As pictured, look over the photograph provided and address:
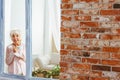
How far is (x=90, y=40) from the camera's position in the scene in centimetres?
237

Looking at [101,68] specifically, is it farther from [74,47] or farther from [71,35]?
[71,35]

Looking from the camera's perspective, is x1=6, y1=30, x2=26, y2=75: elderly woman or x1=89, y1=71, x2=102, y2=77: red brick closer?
x1=89, y1=71, x2=102, y2=77: red brick

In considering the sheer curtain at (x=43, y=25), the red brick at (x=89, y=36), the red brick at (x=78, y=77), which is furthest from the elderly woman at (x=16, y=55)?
the red brick at (x=89, y=36)

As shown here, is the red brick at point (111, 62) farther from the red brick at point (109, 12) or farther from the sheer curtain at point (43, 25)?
the sheer curtain at point (43, 25)

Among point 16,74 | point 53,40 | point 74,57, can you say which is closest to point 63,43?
point 74,57

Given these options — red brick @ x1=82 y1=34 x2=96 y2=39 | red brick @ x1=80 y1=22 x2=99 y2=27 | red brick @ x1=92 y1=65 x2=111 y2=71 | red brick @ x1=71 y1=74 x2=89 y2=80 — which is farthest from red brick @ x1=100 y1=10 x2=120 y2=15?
red brick @ x1=71 y1=74 x2=89 y2=80

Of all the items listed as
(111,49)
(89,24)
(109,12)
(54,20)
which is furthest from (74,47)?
(54,20)

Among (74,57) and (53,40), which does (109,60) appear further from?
(53,40)

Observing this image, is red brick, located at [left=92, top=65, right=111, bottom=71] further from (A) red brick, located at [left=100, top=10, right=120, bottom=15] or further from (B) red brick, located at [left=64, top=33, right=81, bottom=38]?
(A) red brick, located at [left=100, top=10, right=120, bottom=15]

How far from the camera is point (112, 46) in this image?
89.2 inches

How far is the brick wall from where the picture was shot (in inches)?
89.0

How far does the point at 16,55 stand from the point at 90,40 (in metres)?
1.28

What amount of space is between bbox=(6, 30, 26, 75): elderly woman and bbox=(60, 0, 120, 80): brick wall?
91cm

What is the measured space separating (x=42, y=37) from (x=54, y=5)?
46 cm
